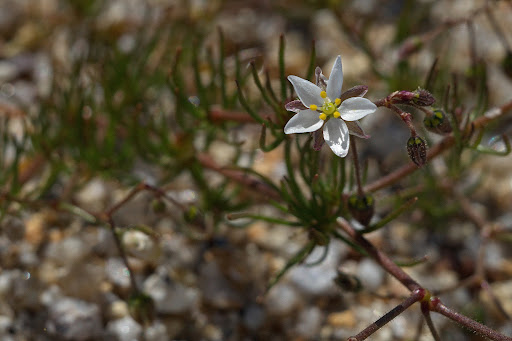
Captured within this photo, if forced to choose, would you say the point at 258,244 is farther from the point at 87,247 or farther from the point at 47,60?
the point at 47,60

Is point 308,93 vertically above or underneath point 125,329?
above

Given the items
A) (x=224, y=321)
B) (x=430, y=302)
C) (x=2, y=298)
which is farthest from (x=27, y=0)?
(x=430, y=302)

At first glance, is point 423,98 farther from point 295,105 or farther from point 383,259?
point 383,259

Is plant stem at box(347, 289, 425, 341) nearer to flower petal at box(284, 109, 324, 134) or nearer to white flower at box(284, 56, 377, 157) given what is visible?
white flower at box(284, 56, 377, 157)

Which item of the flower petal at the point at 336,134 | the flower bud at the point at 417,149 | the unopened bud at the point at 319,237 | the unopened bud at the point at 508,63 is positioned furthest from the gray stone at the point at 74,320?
the unopened bud at the point at 508,63

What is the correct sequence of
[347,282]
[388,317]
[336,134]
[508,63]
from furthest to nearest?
[508,63]
[347,282]
[336,134]
[388,317]

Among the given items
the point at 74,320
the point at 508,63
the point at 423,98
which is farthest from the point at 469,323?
the point at 74,320

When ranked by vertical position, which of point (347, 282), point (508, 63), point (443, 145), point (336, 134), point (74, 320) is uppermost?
point (336, 134)
